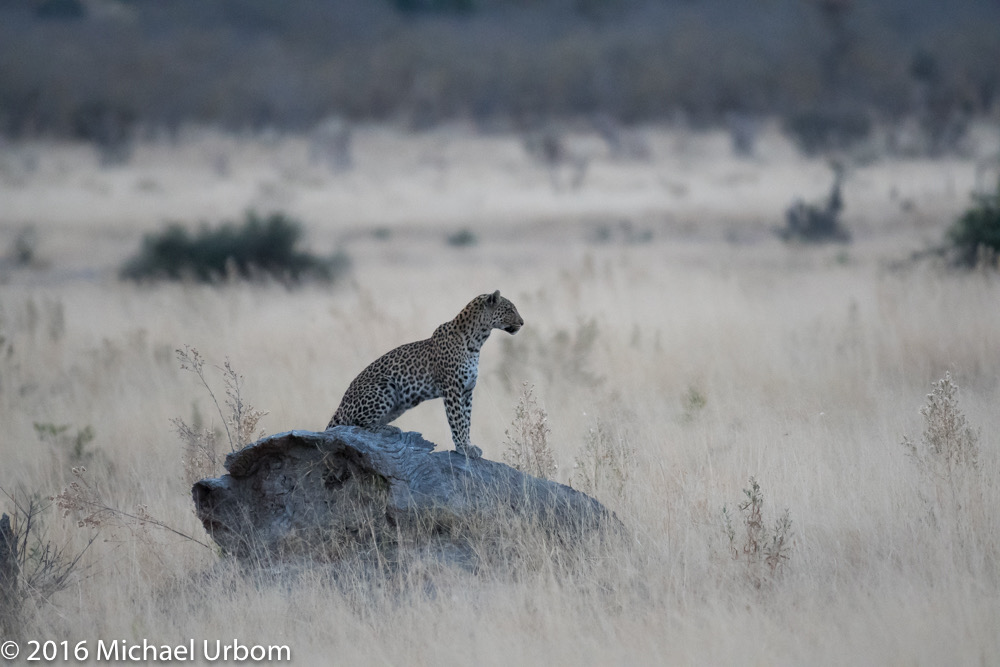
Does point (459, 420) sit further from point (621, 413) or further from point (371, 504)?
point (621, 413)

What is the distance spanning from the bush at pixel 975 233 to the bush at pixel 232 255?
8594mm

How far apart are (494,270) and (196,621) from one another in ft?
40.4

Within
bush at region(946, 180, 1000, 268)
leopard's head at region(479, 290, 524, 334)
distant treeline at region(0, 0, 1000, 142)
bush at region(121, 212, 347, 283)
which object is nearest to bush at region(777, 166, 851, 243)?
bush at region(946, 180, 1000, 268)

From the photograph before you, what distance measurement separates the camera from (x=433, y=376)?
623cm

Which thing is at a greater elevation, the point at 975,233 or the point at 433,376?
the point at 975,233

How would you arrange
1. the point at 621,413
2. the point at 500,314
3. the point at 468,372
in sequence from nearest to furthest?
the point at 468,372
the point at 500,314
the point at 621,413

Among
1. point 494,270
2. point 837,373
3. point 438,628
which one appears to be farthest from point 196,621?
point 494,270

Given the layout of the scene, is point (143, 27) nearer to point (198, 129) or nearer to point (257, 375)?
point (198, 129)

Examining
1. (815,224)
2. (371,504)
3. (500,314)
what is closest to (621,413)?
(500,314)

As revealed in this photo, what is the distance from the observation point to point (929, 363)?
943 centimetres

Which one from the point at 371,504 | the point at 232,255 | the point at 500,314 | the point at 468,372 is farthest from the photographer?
→ the point at 232,255

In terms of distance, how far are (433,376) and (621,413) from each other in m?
2.72

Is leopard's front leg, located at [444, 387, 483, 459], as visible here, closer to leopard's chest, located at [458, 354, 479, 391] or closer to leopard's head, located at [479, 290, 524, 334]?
leopard's chest, located at [458, 354, 479, 391]

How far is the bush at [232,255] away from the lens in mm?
16891
